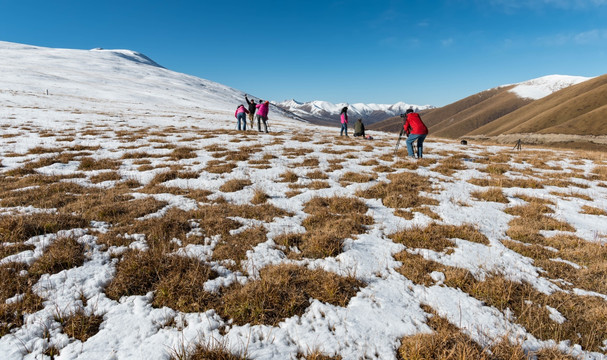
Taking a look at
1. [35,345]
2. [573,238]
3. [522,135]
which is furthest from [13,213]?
[522,135]

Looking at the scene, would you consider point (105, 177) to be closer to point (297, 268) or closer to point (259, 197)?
point (259, 197)

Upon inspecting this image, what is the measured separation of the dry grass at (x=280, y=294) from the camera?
3.78 m

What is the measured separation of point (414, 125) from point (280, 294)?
12807 mm

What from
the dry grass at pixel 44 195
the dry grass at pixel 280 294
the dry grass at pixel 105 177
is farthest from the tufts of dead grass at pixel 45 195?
the dry grass at pixel 280 294

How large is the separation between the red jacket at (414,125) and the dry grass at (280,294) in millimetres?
11642

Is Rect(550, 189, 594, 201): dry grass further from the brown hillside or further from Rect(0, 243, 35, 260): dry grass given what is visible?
the brown hillside

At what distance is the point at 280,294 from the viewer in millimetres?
4082

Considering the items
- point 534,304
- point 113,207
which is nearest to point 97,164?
point 113,207

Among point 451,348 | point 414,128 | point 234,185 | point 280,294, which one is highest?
point 414,128

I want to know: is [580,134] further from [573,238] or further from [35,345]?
[35,345]

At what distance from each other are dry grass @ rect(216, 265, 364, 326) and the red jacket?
11.6 meters

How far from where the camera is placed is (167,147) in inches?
635

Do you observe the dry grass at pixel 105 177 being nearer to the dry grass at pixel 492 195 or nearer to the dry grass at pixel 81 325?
the dry grass at pixel 81 325

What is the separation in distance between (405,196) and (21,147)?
20.2m
